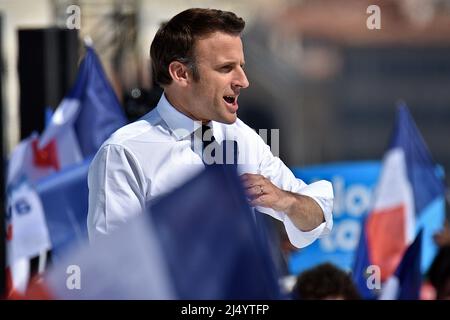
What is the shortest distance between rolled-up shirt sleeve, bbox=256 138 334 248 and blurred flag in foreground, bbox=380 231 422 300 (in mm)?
1425

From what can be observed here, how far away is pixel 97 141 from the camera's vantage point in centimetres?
416

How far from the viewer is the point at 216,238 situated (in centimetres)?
177

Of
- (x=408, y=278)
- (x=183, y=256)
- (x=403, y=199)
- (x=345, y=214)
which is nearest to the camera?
(x=183, y=256)

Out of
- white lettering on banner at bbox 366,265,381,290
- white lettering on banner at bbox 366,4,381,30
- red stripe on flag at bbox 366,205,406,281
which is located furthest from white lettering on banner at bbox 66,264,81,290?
red stripe on flag at bbox 366,205,406,281

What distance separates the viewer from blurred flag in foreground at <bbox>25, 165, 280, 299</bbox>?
1.67 meters

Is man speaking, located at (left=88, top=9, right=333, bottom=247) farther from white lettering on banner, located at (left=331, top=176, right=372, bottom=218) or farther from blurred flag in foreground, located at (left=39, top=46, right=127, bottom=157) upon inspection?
white lettering on banner, located at (left=331, top=176, right=372, bottom=218)

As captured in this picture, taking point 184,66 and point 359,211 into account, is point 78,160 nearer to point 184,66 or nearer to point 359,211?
point 359,211

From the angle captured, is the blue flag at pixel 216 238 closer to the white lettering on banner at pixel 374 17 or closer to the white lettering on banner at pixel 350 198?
the white lettering on banner at pixel 374 17

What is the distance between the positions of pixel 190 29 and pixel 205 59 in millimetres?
51

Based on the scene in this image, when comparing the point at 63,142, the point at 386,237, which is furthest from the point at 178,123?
the point at 386,237

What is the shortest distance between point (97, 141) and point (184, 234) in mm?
2445

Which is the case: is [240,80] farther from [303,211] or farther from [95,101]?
[95,101]
